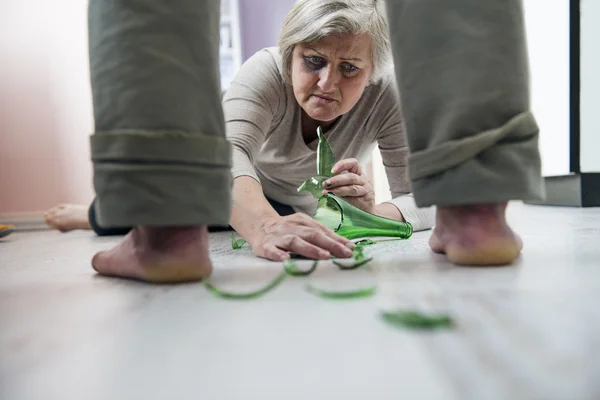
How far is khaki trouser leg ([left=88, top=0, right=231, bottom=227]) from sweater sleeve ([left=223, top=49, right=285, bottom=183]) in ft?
1.37

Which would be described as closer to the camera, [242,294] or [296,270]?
[242,294]

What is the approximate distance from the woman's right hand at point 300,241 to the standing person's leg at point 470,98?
8.3 inches

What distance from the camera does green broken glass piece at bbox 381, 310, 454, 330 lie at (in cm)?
40

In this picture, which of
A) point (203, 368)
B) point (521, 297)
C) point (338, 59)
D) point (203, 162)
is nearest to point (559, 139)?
point (338, 59)

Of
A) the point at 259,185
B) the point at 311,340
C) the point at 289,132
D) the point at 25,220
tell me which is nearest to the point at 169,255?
the point at 311,340

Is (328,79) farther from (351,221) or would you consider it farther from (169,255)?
(169,255)

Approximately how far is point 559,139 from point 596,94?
0.27 meters

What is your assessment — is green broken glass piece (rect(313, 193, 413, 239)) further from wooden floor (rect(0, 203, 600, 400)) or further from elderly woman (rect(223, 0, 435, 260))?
wooden floor (rect(0, 203, 600, 400))

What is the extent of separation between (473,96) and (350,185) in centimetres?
47

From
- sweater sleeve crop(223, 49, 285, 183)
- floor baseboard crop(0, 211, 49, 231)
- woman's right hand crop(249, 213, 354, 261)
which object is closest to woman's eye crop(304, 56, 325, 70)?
sweater sleeve crop(223, 49, 285, 183)

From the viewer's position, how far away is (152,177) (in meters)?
0.53

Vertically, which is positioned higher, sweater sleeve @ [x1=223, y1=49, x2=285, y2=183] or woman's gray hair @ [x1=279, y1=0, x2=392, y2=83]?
woman's gray hair @ [x1=279, y1=0, x2=392, y2=83]

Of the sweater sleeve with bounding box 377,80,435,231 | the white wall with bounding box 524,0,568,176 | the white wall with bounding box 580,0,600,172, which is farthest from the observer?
the white wall with bounding box 524,0,568,176

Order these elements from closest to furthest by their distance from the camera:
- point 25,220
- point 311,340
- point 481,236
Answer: point 311,340, point 481,236, point 25,220
